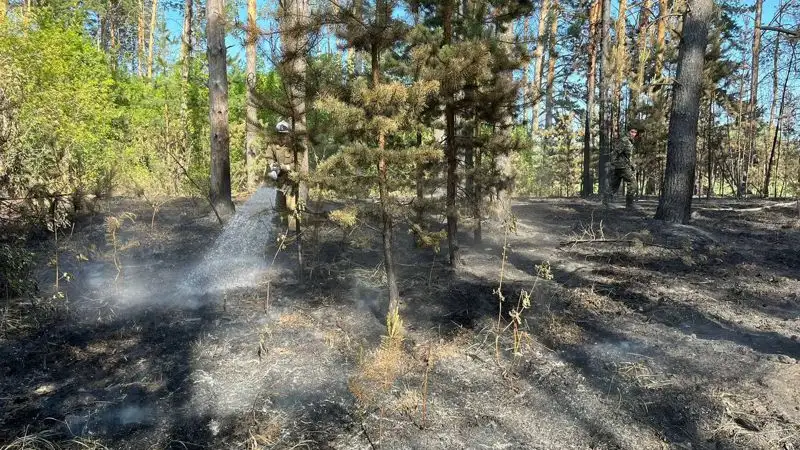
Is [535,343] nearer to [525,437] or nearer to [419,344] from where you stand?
[419,344]

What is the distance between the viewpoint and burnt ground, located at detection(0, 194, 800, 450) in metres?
3.45

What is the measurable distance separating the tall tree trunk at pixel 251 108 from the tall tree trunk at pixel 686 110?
7447mm

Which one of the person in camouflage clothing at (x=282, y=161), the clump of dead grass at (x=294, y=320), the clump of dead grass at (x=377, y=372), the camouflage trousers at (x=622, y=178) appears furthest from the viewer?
the camouflage trousers at (x=622, y=178)

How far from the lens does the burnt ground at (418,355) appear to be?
345cm

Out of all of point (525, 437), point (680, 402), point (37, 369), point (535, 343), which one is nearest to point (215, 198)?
point (37, 369)

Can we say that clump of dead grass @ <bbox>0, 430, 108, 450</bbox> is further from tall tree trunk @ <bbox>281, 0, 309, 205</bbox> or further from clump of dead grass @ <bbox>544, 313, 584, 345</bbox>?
clump of dead grass @ <bbox>544, 313, 584, 345</bbox>

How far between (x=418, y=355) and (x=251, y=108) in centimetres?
1160

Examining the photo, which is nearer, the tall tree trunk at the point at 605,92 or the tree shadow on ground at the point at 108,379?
the tree shadow on ground at the point at 108,379

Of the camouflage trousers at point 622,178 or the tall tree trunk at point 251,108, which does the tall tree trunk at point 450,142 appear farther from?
the camouflage trousers at point 622,178

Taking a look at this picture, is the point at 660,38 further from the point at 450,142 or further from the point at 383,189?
the point at 383,189

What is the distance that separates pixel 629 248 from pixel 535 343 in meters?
3.82

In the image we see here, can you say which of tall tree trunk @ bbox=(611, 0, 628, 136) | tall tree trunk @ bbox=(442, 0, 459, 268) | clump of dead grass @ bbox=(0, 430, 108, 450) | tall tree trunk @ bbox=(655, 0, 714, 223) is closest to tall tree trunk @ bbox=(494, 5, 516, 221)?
tall tree trunk @ bbox=(442, 0, 459, 268)

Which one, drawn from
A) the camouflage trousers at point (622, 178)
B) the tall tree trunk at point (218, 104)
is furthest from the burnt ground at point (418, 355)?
the camouflage trousers at point (622, 178)

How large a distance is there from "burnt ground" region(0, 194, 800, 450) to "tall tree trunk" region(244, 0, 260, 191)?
7.31ft
